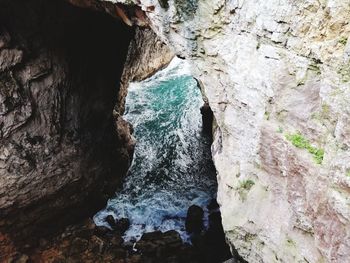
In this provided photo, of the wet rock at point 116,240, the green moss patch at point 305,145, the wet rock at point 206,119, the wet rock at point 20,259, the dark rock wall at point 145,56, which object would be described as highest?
the green moss patch at point 305,145

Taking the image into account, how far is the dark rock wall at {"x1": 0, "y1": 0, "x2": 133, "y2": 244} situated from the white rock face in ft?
9.73

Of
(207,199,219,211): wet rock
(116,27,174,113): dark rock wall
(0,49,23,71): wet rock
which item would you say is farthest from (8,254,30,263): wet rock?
(116,27,174,113): dark rock wall

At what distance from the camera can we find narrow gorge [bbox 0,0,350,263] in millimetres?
2990

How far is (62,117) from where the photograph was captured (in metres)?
7.18

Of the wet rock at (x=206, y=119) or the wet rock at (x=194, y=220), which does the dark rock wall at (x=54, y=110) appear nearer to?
the wet rock at (x=194, y=220)

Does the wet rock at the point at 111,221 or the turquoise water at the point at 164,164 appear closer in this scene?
the wet rock at the point at 111,221

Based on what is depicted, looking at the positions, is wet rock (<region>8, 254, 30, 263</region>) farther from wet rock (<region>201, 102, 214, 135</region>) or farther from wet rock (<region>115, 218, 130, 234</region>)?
wet rock (<region>201, 102, 214, 135</region>)

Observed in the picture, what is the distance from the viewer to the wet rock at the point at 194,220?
797cm

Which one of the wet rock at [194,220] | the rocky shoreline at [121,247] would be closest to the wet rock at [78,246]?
the rocky shoreline at [121,247]

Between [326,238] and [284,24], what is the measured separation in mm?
1870

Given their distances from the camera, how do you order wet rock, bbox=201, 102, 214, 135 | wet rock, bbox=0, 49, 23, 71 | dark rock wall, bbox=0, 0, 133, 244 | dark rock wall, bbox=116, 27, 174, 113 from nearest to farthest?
wet rock, bbox=0, 49, 23, 71
dark rock wall, bbox=0, 0, 133, 244
wet rock, bbox=201, 102, 214, 135
dark rock wall, bbox=116, 27, 174, 113

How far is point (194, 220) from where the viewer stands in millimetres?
8070

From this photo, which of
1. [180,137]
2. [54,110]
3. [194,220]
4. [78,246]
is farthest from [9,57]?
[180,137]

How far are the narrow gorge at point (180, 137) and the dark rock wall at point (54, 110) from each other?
0.02 meters
